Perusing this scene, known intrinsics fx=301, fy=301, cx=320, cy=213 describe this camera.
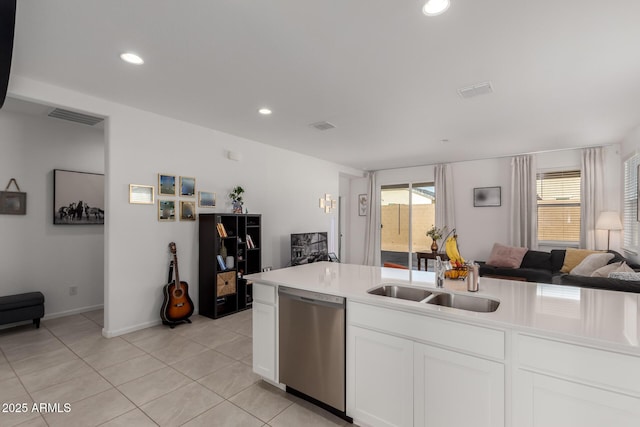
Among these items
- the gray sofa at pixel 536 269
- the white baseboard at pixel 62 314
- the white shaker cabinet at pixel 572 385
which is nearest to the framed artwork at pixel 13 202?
the white baseboard at pixel 62 314

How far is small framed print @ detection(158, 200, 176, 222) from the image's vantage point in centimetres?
383

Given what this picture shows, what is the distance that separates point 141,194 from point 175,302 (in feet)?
4.58

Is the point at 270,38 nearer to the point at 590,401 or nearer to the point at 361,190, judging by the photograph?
the point at 590,401

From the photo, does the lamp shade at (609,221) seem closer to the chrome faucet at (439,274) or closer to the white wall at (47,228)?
the chrome faucet at (439,274)

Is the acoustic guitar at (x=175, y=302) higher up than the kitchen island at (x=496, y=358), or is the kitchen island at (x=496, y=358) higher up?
the kitchen island at (x=496, y=358)

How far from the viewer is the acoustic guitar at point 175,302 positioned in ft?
12.2

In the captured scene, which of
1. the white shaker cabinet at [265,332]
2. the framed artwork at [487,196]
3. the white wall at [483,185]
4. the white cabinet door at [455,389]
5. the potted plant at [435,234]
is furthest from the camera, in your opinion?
the potted plant at [435,234]

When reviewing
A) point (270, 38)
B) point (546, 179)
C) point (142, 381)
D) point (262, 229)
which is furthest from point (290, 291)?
point (546, 179)

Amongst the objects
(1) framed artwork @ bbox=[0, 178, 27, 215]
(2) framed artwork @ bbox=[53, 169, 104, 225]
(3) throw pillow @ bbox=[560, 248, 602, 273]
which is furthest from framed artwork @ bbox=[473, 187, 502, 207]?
(1) framed artwork @ bbox=[0, 178, 27, 215]

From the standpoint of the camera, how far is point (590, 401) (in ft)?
4.01

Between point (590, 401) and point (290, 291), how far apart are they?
167 cm

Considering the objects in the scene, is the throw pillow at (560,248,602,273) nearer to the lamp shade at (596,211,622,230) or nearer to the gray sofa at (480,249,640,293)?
the gray sofa at (480,249,640,293)

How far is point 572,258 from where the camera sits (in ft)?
16.2

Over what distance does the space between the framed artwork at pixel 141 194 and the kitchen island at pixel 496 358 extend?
99.6 inches
